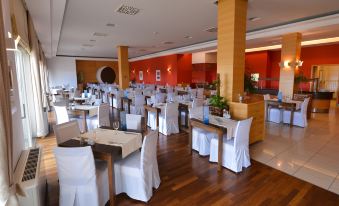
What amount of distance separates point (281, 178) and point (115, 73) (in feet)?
57.4

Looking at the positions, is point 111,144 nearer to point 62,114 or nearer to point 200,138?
point 200,138

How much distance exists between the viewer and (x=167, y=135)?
5.34 m

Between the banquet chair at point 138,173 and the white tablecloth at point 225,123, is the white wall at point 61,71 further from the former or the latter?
the banquet chair at point 138,173

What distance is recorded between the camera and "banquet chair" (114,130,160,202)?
8.40ft

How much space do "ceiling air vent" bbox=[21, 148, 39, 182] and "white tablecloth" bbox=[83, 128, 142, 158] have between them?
0.68m

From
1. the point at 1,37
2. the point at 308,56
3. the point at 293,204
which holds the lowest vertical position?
the point at 293,204

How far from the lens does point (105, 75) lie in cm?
1773

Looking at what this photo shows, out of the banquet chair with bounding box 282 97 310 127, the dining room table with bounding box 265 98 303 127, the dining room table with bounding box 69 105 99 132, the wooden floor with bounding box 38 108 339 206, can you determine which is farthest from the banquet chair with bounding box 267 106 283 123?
the dining room table with bounding box 69 105 99 132

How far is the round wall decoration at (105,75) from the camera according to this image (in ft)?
57.4

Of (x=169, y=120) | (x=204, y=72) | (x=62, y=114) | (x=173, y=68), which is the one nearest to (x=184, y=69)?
(x=173, y=68)

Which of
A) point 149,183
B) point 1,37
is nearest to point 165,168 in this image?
point 149,183

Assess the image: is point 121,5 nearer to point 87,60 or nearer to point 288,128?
point 288,128

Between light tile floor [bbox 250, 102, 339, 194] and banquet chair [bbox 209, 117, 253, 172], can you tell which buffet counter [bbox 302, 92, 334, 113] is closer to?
light tile floor [bbox 250, 102, 339, 194]

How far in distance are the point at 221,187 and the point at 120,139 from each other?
1.66 m
